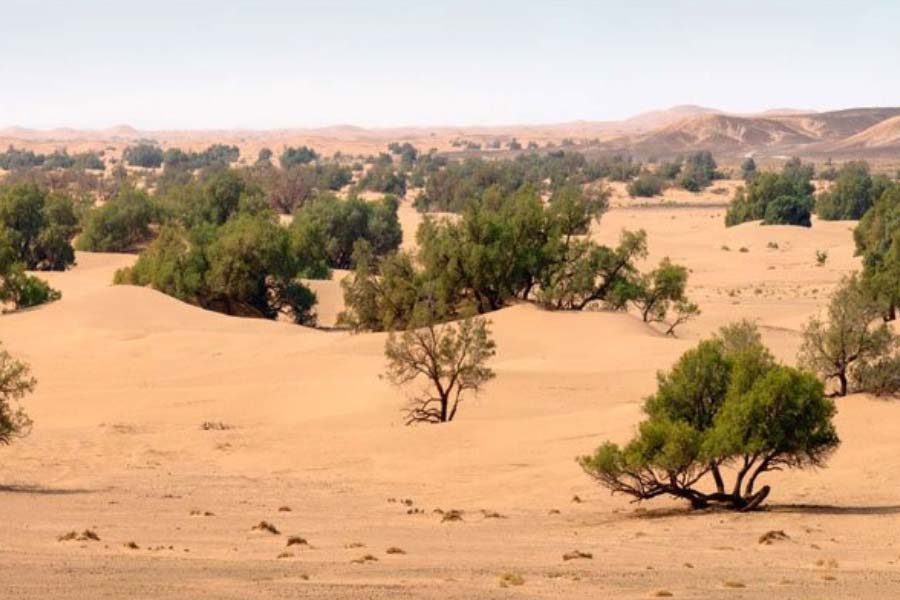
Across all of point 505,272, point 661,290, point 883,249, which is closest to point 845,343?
point 661,290

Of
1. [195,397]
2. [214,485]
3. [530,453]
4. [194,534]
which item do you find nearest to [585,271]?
[195,397]

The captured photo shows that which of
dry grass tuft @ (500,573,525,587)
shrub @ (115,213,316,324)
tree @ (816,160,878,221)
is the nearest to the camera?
dry grass tuft @ (500,573,525,587)

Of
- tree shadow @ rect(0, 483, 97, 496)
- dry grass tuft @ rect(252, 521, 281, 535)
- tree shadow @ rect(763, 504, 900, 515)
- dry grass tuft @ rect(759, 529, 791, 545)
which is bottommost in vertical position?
tree shadow @ rect(0, 483, 97, 496)

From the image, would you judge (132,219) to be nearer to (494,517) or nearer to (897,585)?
(494,517)

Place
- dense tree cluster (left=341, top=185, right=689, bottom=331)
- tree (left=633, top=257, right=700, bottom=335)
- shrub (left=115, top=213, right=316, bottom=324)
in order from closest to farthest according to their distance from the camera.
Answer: dense tree cluster (left=341, top=185, right=689, bottom=331)
tree (left=633, top=257, right=700, bottom=335)
shrub (left=115, top=213, right=316, bottom=324)

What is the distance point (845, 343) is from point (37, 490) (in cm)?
1694

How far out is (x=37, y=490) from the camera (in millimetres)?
26062

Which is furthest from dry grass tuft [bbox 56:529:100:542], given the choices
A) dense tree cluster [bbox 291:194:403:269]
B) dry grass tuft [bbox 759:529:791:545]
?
dense tree cluster [bbox 291:194:403:269]

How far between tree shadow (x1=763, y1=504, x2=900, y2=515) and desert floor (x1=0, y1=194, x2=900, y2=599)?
0.26 ft

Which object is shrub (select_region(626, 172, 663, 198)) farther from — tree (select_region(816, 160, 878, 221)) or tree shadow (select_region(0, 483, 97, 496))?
tree shadow (select_region(0, 483, 97, 496))

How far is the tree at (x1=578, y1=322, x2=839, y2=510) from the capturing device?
913 inches

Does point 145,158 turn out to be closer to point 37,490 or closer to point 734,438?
point 37,490

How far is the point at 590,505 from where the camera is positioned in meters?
25.5

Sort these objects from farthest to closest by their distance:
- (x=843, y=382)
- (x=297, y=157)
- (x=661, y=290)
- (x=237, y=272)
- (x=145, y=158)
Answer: (x=297, y=157), (x=145, y=158), (x=237, y=272), (x=661, y=290), (x=843, y=382)
